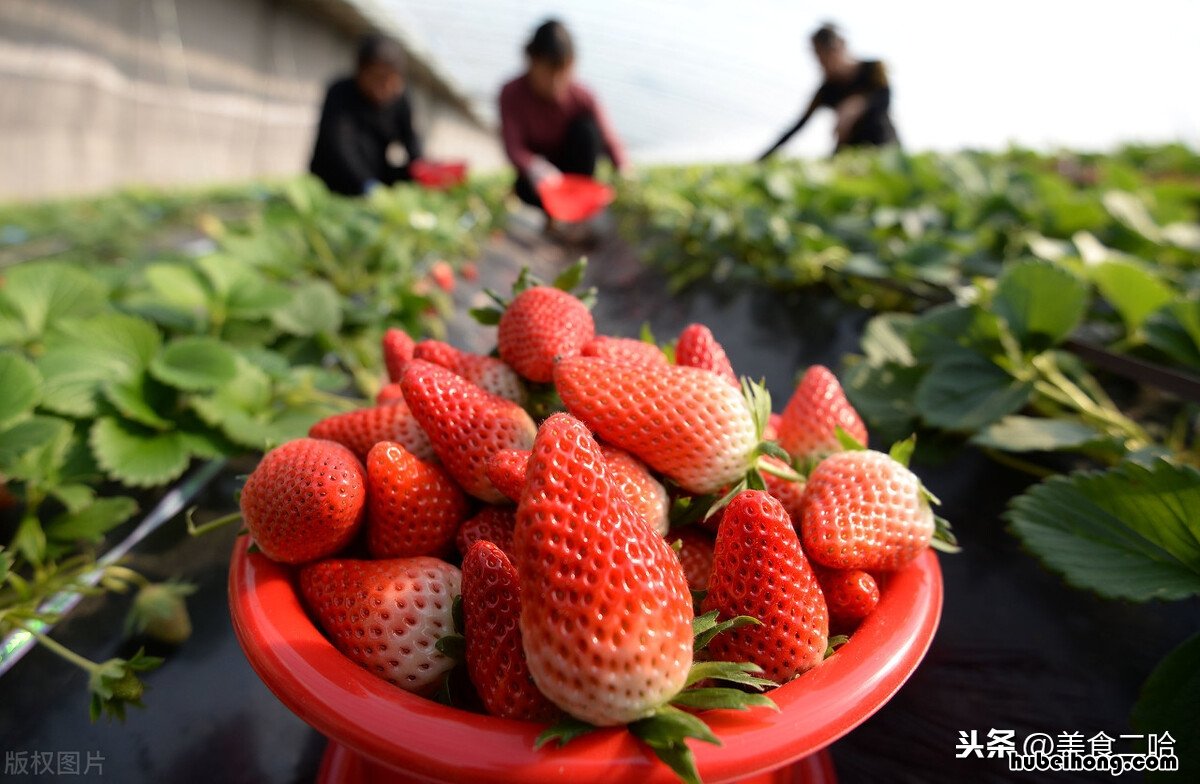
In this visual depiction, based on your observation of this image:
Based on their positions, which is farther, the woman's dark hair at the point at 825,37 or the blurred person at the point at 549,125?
the woman's dark hair at the point at 825,37

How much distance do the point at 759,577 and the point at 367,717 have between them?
0.30m

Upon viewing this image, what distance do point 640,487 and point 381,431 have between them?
0.28 metres

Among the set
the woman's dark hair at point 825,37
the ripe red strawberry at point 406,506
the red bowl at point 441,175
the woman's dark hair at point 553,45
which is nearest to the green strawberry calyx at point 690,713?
the ripe red strawberry at point 406,506

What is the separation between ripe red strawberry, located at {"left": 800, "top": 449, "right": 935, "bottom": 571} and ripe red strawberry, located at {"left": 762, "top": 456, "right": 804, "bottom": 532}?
0.02m

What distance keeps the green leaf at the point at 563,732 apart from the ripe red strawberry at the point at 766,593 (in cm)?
14

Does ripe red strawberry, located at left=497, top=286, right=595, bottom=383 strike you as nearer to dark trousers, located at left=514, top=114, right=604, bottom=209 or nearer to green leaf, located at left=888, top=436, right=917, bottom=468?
green leaf, located at left=888, top=436, right=917, bottom=468

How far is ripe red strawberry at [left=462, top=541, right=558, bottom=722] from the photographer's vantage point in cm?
54

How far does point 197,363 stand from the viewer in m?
1.09

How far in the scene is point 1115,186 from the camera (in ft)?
7.68

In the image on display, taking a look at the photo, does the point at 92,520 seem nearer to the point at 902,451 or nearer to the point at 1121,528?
the point at 902,451

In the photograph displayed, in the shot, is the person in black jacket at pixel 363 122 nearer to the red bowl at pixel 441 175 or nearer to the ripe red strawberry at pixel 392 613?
the red bowl at pixel 441 175

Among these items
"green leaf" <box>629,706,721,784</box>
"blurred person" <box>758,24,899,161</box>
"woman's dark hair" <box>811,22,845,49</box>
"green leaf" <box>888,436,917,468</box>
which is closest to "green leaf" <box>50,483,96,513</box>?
"green leaf" <box>629,706,721,784</box>

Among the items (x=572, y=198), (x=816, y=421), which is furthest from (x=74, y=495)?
(x=572, y=198)

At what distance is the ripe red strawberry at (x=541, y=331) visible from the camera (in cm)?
76
